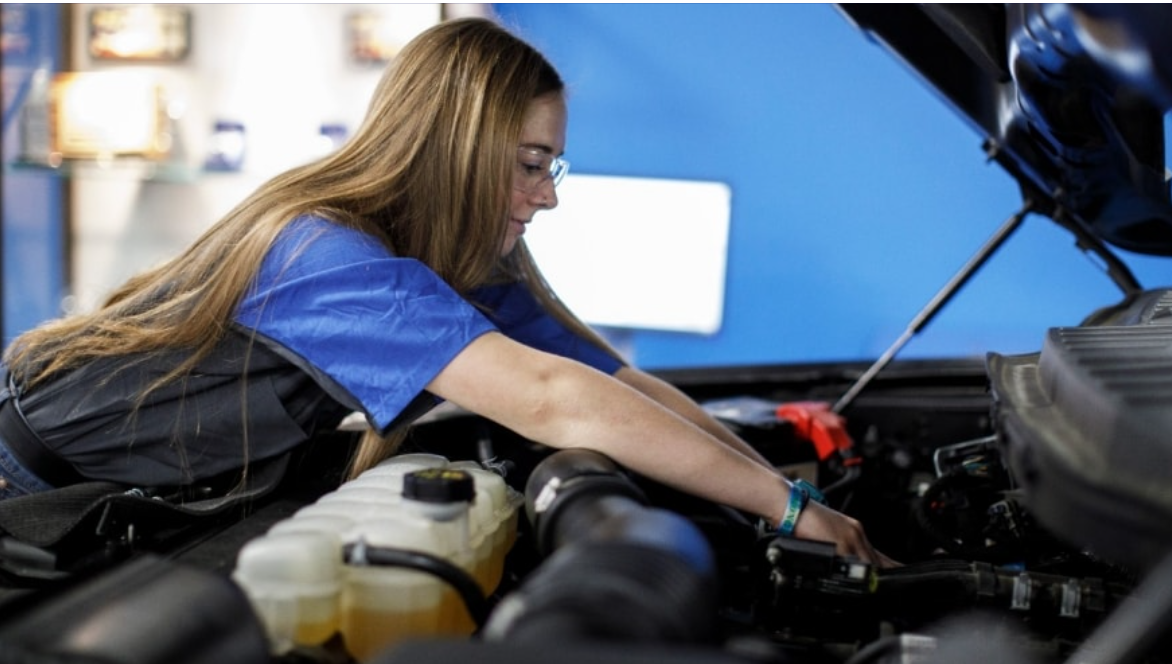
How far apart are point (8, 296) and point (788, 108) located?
2.43 metres

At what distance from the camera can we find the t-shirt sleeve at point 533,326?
1.91 meters

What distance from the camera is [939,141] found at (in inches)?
121

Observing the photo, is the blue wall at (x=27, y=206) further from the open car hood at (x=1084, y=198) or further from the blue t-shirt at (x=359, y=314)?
the open car hood at (x=1084, y=198)

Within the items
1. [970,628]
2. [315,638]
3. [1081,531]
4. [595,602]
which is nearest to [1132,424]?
[1081,531]

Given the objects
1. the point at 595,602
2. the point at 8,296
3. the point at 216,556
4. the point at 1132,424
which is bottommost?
the point at 8,296

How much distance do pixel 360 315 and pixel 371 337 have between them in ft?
0.09

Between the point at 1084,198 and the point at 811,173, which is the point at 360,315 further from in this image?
the point at 811,173

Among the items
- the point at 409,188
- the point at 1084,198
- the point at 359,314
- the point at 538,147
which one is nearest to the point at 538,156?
the point at 538,147

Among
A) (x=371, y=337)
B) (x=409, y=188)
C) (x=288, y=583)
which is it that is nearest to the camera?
(x=288, y=583)

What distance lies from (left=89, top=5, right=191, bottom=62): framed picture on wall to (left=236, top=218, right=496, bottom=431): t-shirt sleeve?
8.11 ft

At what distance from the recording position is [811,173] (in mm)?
3168

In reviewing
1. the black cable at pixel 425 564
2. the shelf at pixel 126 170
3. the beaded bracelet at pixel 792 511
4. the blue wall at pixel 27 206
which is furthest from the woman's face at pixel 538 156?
the blue wall at pixel 27 206

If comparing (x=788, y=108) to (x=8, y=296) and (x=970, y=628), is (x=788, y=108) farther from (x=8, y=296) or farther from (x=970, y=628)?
(x=8, y=296)

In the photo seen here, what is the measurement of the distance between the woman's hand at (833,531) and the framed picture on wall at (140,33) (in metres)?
2.86
